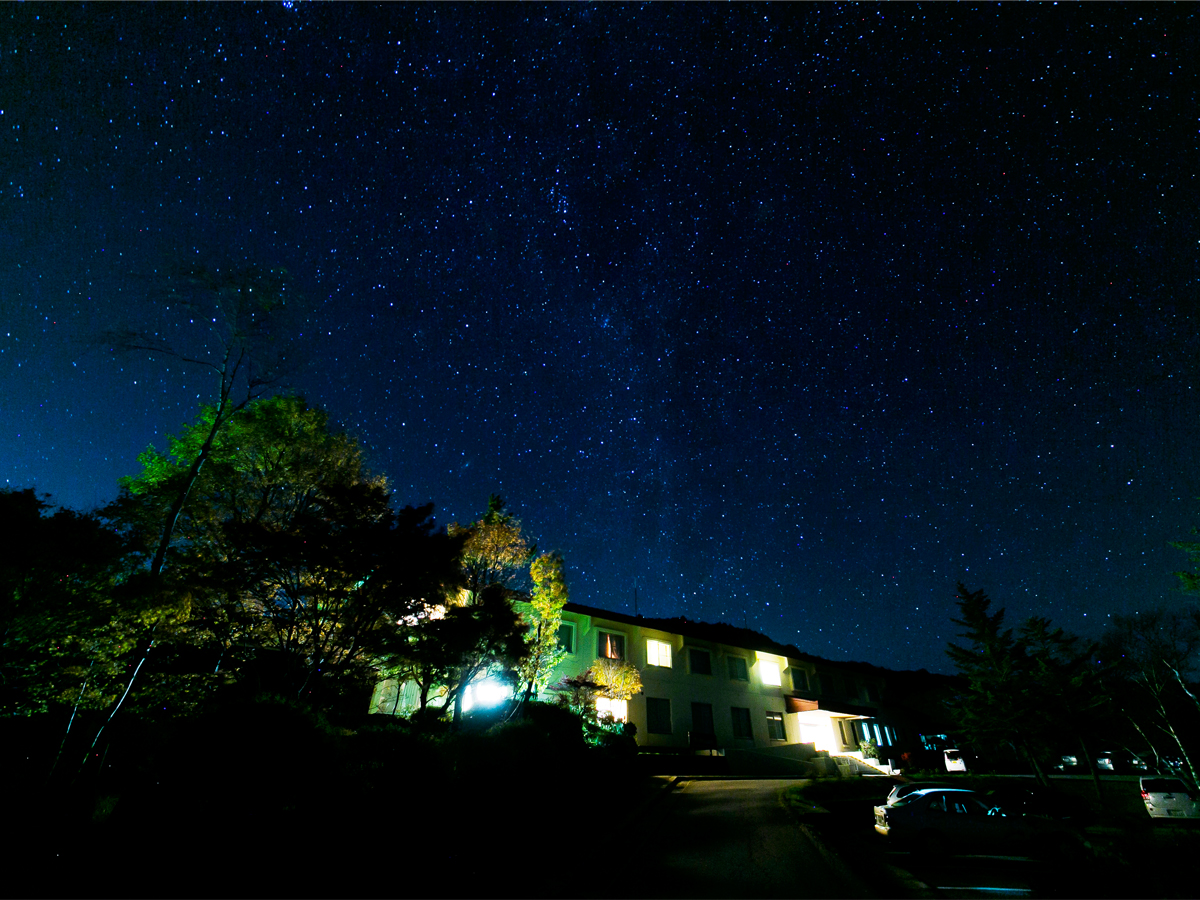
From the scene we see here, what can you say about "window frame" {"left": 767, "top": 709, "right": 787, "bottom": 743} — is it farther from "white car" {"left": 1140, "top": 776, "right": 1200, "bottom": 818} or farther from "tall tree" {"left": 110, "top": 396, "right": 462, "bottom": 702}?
"tall tree" {"left": 110, "top": 396, "right": 462, "bottom": 702}

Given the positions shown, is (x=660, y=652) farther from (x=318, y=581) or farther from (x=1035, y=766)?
(x=318, y=581)

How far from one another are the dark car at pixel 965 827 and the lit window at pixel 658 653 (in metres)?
18.0

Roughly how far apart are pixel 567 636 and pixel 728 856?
17877mm

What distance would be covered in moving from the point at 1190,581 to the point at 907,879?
18821mm

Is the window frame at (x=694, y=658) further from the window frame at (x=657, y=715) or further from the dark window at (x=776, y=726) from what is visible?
the dark window at (x=776, y=726)

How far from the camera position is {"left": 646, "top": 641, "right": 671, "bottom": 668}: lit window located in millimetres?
29522

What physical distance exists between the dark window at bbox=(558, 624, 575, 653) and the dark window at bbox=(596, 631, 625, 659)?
5.46 feet

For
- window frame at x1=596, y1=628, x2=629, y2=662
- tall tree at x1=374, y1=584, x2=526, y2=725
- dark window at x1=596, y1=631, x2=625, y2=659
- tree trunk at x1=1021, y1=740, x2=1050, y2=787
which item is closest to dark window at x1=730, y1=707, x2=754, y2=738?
window frame at x1=596, y1=628, x2=629, y2=662

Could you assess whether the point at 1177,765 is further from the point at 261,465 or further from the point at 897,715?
the point at 261,465

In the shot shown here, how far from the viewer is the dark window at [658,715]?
27.2 metres

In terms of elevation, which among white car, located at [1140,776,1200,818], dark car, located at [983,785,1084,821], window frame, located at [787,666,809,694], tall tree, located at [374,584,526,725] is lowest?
white car, located at [1140,776,1200,818]

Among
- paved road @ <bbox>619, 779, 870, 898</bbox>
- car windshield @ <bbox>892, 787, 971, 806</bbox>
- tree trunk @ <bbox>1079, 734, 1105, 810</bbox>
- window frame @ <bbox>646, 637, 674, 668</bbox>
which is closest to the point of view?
paved road @ <bbox>619, 779, 870, 898</bbox>

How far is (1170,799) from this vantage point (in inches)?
769

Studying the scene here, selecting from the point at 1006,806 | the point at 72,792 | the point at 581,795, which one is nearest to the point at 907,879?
the point at 1006,806
